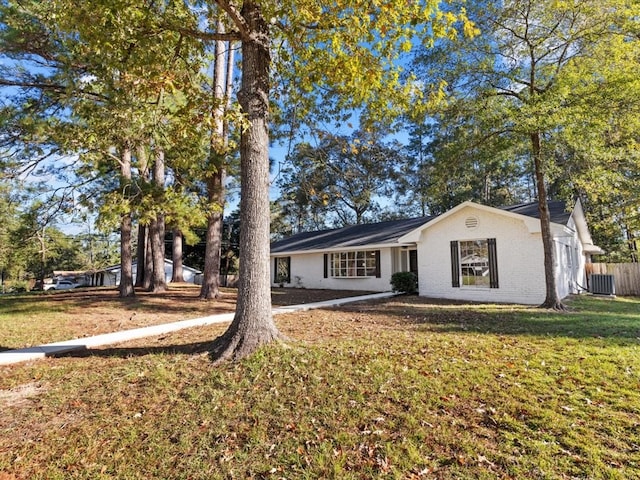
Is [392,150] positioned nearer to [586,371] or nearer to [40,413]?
[586,371]

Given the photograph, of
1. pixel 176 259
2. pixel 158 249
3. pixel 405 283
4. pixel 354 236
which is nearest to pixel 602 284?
pixel 405 283

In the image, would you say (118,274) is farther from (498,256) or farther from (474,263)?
(498,256)

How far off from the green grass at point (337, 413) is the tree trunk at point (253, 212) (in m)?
0.37

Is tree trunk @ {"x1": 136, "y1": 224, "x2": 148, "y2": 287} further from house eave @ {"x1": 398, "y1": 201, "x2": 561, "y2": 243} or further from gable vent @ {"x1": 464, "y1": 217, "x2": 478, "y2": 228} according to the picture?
gable vent @ {"x1": 464, "y1": 217, "x2": 478, "y2": 228}

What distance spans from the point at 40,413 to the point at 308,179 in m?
5.17

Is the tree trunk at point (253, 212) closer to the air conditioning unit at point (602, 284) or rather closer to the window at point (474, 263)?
the window at point (474, 263)

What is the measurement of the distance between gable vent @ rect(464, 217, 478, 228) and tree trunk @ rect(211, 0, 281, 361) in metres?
9.59

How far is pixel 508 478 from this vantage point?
8.51ft

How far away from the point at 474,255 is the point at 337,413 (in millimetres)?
10790

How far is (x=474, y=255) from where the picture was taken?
12.9 meters

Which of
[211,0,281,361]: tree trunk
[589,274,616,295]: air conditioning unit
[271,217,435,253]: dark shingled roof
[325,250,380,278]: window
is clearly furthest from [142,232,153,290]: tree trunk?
[589,274,616,295]: air conditioning unit

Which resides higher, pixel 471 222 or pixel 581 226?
pixel 581 226

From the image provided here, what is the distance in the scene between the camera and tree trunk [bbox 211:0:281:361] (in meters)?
5.19

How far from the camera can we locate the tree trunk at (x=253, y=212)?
5.19 m
